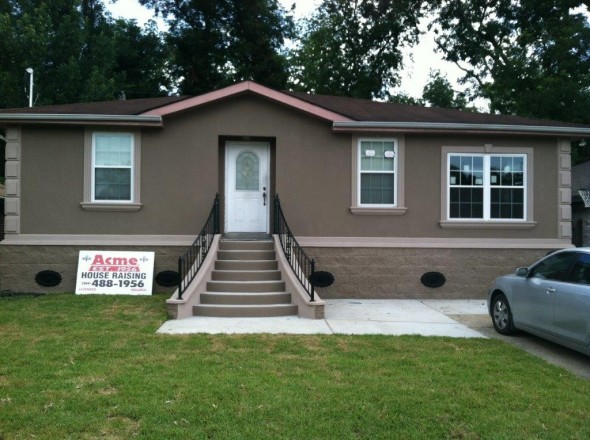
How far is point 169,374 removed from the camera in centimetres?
526

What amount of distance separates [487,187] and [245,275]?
5751mm

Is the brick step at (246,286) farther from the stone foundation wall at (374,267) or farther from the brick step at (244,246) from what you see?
the stone foundation wall at (374,267)

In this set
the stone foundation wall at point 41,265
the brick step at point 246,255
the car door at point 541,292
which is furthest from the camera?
the stone foundation wall at point 41,265

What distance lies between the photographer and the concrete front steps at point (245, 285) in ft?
28.2

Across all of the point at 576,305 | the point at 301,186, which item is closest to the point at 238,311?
the point at 301,186

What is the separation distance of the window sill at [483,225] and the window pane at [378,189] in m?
1.31

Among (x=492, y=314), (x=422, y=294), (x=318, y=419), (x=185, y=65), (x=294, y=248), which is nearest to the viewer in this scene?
(x=318, y=419)

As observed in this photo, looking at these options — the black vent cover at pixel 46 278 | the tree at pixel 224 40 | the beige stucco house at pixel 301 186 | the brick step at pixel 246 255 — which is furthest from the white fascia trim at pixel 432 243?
the tree at pixel 224 40

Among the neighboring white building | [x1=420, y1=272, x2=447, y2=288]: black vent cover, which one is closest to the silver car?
[x1=420, y1=272, x2=447, y2=288]: black vent cover

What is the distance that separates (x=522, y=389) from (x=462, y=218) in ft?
22.0

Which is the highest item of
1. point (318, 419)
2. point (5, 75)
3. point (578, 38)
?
point (578, 38)

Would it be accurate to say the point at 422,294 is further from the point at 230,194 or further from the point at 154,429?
the point at 154,429

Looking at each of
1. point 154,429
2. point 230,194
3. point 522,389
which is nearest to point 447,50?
point 230,194

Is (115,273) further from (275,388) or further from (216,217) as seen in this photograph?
(275,388)
